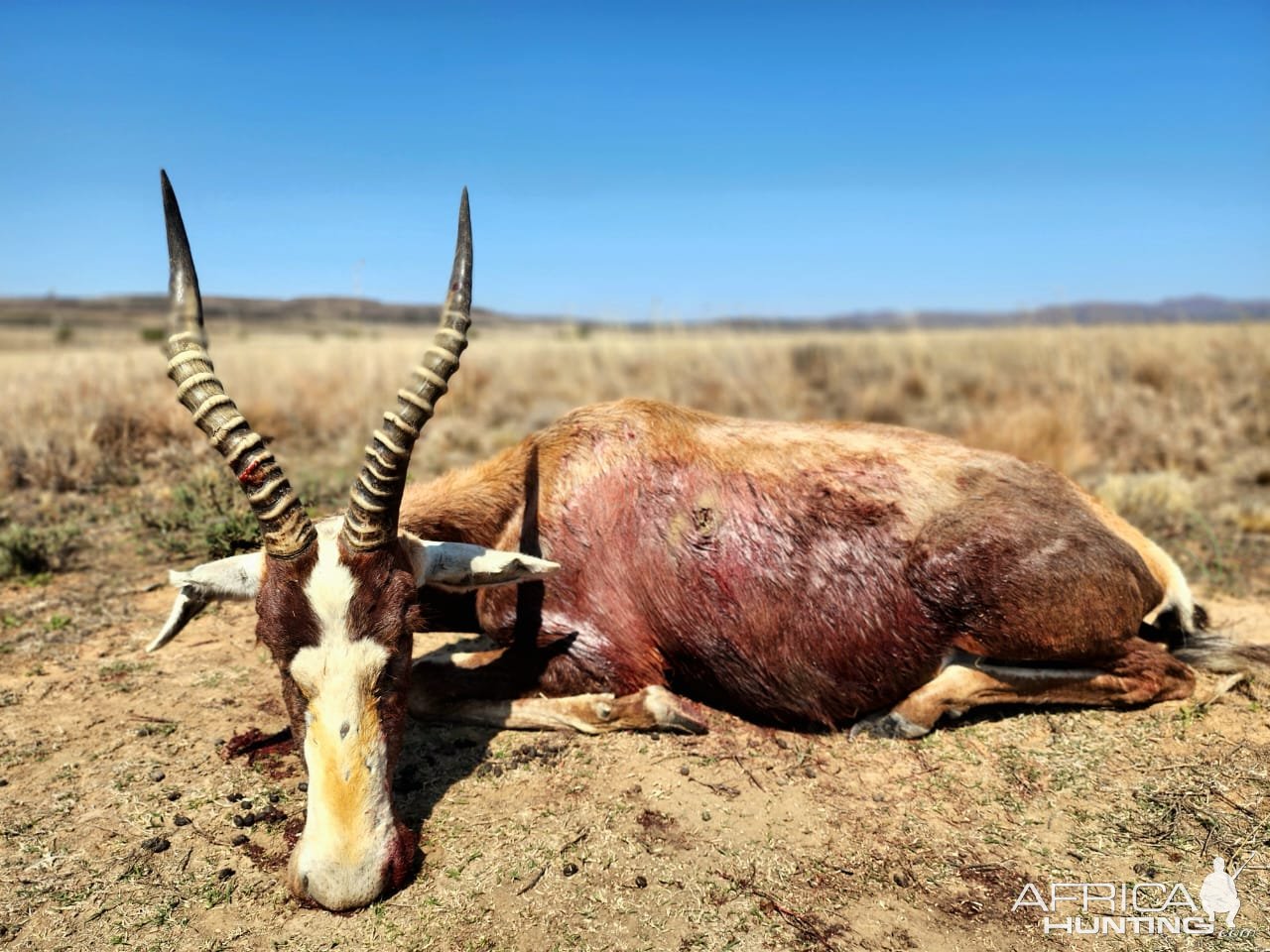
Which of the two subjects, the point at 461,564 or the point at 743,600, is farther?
the point at 743,600

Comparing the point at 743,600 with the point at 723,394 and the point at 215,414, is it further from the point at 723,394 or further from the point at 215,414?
the point at 723,394

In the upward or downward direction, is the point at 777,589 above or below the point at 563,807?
above

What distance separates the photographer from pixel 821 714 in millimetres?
4676

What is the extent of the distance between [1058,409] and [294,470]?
36.9ft

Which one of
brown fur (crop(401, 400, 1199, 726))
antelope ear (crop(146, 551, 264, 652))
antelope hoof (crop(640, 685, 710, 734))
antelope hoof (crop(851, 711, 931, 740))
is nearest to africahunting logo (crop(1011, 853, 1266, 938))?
antelope hoof (crop(851, 711, 931, 740))

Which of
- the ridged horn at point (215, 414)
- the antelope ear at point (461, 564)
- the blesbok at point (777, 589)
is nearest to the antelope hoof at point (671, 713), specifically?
the blesbok at point (777, 589)

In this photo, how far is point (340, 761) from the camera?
321 centimetres

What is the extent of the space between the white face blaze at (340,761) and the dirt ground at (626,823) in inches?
7.5

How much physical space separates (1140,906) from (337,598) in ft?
11.3

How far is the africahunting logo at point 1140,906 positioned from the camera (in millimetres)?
3289

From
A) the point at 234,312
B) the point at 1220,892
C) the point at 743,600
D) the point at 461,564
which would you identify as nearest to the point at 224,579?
the point at 461,564

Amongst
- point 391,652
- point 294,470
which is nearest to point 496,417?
point 294,470

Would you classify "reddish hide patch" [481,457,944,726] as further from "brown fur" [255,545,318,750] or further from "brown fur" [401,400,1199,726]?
"brown fur" [255,545,318,750]

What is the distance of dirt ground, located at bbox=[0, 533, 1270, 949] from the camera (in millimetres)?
3223
